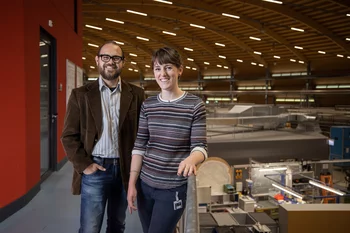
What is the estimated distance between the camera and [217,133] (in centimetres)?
1027

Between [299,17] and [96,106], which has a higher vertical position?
[299,17]

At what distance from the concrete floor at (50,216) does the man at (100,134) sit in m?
1.49

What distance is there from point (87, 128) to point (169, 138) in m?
0.73

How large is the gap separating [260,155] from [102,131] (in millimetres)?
7961

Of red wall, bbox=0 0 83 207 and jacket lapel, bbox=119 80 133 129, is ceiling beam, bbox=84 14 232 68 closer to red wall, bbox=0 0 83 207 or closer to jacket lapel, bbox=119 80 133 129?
red wall, bbox=0 0 83 207

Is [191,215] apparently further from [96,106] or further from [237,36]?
[237,36]

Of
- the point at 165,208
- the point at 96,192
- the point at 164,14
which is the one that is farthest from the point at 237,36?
the point at 165,208

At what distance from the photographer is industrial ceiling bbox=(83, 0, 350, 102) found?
1917 cm

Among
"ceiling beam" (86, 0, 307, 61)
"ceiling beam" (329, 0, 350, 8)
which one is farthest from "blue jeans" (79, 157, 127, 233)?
"ceiling beam" (86, 0, 307, 61)

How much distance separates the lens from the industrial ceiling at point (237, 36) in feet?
62.9

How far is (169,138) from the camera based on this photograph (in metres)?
1.78

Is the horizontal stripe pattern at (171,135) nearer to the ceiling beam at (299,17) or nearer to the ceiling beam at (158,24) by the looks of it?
the ceiling beam at (299,17)

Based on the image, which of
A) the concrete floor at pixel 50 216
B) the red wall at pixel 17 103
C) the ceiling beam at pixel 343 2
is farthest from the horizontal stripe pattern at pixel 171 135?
the ceiling beam at pixel 343 2

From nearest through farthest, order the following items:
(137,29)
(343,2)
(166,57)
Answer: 1. (166,57)
2. (343,2)
3. (137,29)
